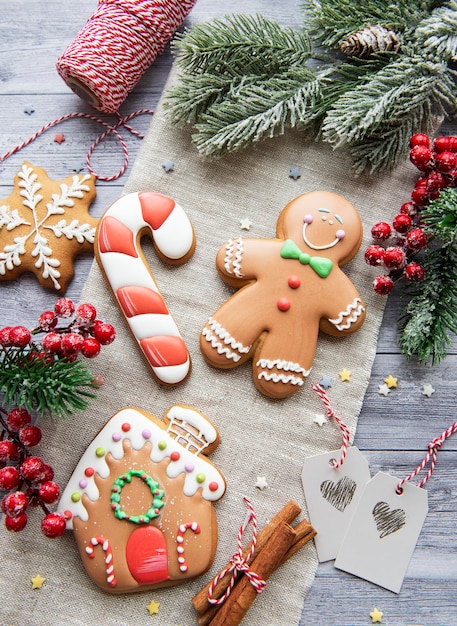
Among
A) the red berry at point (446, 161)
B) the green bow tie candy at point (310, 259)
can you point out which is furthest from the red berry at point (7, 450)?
the red berry at point (446, 161)

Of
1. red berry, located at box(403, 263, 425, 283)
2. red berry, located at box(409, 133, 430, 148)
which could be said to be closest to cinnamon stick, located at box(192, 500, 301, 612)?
red berry, located at box(403, 263, 425, 283)

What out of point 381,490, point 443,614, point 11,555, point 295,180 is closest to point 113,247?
point 295,180

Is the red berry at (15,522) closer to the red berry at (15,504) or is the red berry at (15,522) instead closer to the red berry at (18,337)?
the red berry at (15,504)

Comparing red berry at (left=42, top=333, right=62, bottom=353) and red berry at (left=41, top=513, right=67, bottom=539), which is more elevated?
red berry at (left=42, top=333, right=62, bottom=353)

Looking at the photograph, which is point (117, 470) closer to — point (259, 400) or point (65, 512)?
point (65, 512)

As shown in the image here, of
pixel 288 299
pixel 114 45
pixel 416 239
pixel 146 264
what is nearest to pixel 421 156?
pixel 416 239

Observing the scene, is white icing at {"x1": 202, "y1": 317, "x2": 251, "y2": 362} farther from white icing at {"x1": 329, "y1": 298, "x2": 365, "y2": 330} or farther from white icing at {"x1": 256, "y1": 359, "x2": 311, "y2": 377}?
white icing at {"x1": 329, "y1": 298, "x2": 365, "y2": 330}

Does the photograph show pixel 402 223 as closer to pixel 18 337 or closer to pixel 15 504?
pixel 18 337
